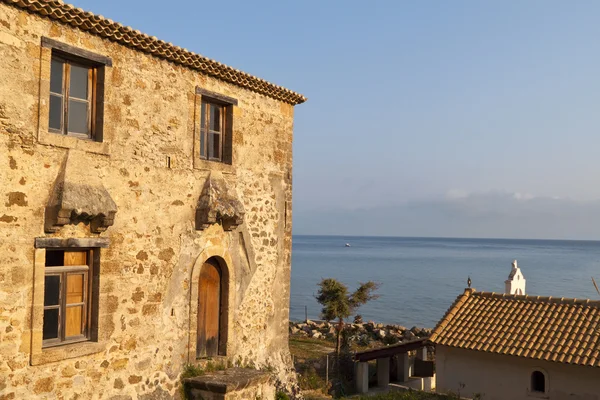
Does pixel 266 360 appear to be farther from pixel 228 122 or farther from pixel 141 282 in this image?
pixel 228 122

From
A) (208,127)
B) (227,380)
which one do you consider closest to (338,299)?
(227,380)

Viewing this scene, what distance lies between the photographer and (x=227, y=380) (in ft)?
33.3

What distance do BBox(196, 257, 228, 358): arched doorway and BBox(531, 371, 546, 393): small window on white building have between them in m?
8.18

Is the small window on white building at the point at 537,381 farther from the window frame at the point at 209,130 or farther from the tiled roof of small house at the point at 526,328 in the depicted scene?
the window frame at the point at 209,130

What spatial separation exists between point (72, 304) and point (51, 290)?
1.37 feet

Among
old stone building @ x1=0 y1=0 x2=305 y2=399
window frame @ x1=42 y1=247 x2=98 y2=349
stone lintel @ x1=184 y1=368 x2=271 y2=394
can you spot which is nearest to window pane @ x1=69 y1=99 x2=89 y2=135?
old stone building @ x1=0 y1=0 x2=305 y2=399

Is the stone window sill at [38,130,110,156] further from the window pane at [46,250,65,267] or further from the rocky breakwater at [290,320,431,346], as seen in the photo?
the rocky breakwater at [290,320,431,346]

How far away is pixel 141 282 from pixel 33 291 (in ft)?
6.45

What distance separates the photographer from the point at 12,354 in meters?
7.54

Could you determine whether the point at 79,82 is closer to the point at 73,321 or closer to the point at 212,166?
the point at 212,166

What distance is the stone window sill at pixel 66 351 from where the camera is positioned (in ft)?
25.7

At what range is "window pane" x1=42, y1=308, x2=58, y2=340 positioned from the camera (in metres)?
8.16

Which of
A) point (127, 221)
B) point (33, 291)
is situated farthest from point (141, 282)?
point (33, 291)

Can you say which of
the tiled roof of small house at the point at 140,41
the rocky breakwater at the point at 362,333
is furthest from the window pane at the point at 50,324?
the rocky breakwater at the point at 362,333
